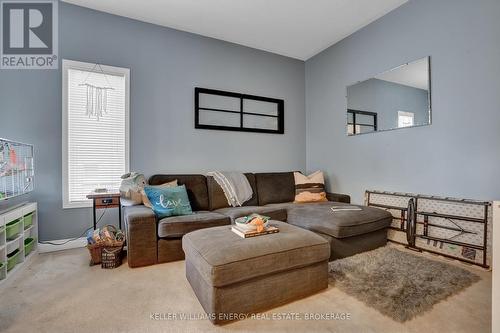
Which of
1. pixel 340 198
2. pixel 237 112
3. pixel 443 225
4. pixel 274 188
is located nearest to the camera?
pixel 443 225

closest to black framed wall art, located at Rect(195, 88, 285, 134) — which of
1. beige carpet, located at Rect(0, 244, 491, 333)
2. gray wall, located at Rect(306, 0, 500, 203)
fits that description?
gray wall, located at Rect(306, 0, 500, 203)

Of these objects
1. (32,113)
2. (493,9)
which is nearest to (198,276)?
(32,113)

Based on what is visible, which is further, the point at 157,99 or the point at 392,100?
the point at 157,99

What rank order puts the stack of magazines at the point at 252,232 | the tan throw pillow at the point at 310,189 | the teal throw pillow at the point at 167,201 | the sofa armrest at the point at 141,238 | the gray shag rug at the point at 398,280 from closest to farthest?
the gray shag rug at the point at 398,280 → the stack of magazines at the point at 252,232 → the sofa armrest at the point at 141,238 → the teal throw pillow at the point at 167,201 → the tan throw pillow at the point at 310,189

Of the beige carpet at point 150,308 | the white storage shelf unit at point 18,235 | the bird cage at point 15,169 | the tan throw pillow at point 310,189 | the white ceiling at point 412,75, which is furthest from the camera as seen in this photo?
the tan throw pillow at point 310,189

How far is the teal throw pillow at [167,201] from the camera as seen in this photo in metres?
2.53

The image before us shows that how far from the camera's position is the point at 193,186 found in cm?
315

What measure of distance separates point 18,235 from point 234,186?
2189 millimetres

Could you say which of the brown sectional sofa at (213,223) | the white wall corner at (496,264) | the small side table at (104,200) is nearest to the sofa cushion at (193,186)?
the brown sectional sofa at (213,223)

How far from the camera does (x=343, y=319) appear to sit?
153 centimetres

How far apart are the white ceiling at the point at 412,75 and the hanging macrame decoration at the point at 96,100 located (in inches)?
136

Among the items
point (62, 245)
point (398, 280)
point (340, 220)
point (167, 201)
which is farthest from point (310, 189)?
point (62, 245)

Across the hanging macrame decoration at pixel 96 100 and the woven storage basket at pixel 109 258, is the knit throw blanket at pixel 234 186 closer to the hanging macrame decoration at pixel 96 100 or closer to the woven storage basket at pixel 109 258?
the woven storage basket at pixel 109 258

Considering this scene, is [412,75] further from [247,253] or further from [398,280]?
[247,253]
